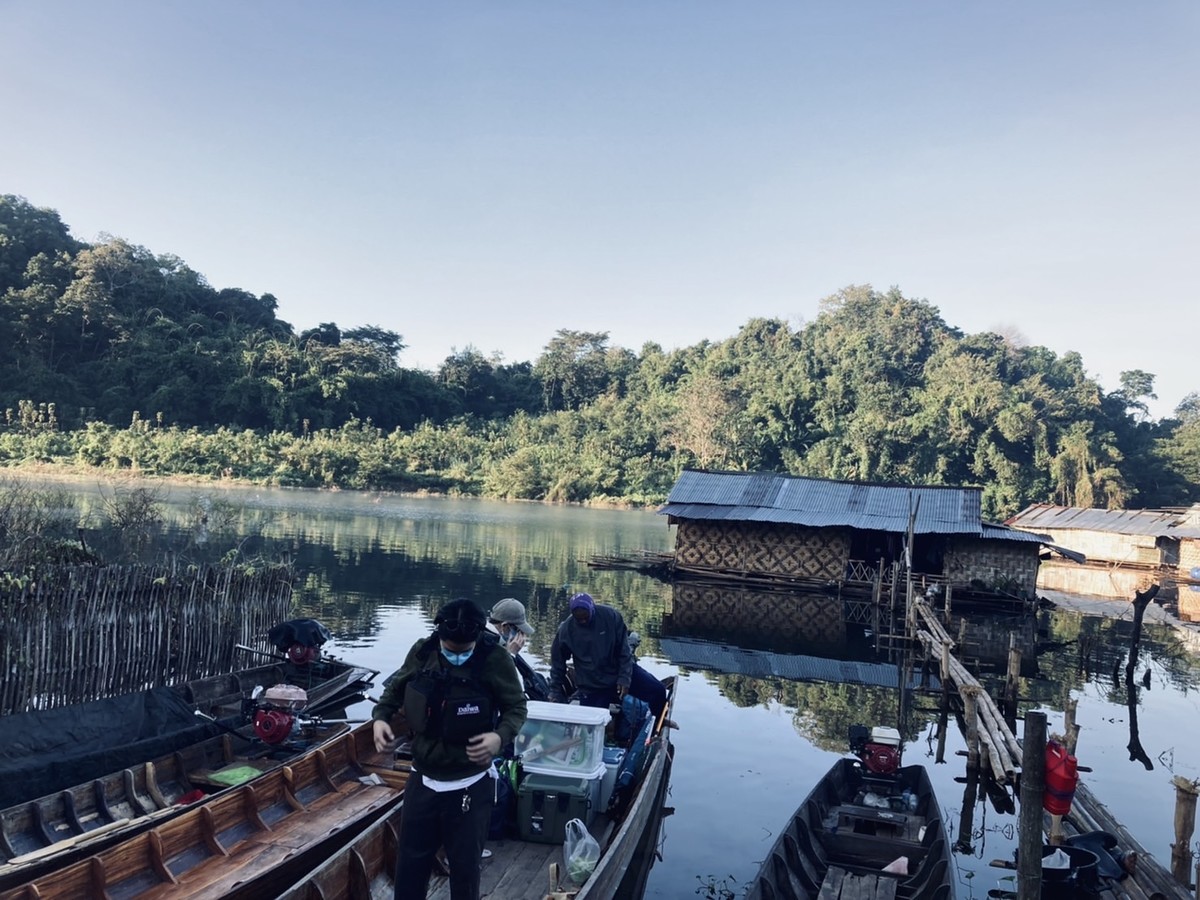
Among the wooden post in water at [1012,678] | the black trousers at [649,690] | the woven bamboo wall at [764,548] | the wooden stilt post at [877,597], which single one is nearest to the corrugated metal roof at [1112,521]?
the woven bamboo wall at [764,548]

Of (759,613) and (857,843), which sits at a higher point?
(857,843)

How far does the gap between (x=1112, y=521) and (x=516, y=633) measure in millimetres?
42539

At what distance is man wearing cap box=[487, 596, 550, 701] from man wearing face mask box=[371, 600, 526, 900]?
2.93m

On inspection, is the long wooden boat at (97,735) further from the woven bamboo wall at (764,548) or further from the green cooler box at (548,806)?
the woven bamboo wall at (764,548)

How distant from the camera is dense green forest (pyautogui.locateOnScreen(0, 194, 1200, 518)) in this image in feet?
187

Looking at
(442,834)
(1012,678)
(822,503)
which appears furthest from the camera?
(822,503)

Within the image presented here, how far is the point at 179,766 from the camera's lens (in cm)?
784

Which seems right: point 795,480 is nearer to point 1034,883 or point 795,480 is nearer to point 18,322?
point 1034,883

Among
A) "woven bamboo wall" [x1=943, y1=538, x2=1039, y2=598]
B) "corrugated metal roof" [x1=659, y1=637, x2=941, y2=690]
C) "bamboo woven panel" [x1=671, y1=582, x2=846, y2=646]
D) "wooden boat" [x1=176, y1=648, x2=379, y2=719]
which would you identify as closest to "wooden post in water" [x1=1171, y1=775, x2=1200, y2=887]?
"wooden boat" [x1=176, y1=648, x2=379, y2=719]

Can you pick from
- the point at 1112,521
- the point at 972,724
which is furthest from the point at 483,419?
the point at 972,724

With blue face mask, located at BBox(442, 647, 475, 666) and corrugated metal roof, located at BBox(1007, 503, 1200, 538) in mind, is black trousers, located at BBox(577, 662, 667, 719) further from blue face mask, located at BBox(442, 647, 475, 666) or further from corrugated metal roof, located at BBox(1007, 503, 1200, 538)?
corrugated metal roof, located at BBox(1007, 503, 1200, 538)

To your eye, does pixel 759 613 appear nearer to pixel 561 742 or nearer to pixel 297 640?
pixel 297 640

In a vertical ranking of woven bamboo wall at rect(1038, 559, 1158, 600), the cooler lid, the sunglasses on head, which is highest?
the sunglasses on head

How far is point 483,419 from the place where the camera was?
81.8 meters
